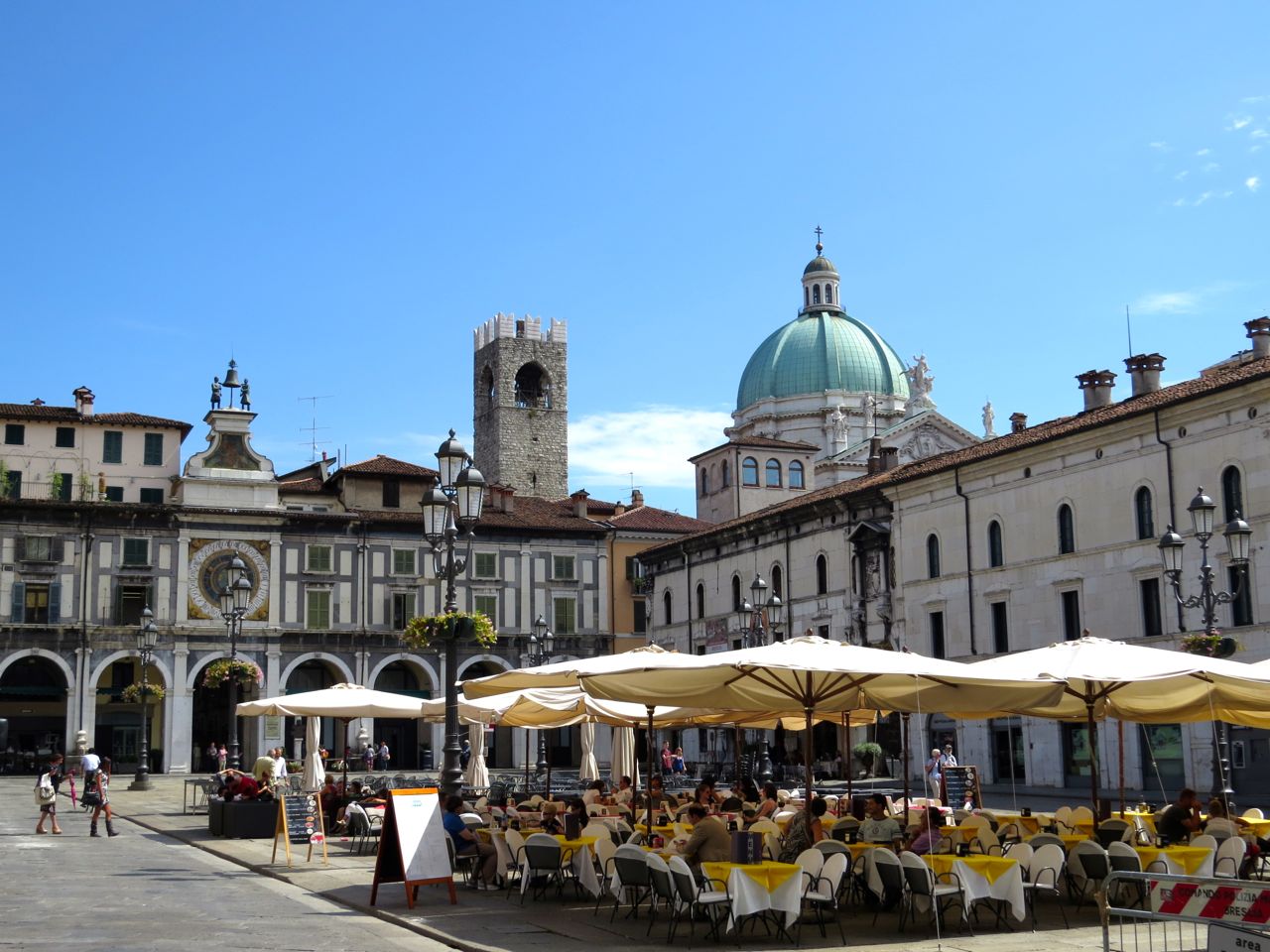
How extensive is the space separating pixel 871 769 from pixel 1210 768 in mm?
12342

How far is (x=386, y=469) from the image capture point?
67.8m

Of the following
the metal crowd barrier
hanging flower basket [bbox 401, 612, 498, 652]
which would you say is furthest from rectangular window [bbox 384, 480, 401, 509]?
the metal crowd barrier

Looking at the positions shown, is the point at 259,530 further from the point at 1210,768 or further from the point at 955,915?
the point at 955,915

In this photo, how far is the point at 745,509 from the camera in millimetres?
73625

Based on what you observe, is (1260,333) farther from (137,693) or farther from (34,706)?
(34,706)

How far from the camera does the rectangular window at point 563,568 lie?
6925cm

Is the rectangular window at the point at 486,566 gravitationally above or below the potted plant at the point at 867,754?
above

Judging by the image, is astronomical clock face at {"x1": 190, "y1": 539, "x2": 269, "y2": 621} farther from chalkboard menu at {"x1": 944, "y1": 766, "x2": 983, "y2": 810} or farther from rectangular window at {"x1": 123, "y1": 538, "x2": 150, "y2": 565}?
chalkboard menu at {"x1": 944, "y1": 766, "x2": 983, "y2": 810}

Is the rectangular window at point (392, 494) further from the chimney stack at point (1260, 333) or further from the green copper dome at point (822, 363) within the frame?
the chimney stack at point (1260, 333)

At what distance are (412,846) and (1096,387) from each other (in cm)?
3532

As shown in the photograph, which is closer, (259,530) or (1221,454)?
(1221,454)

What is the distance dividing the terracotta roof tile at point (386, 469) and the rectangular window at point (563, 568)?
6.86 meters

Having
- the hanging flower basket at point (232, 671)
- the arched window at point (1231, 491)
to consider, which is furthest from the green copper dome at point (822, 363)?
the arched window at point (1231, 491)

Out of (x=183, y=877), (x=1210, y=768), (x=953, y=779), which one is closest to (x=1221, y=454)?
(x=1210, y=768)
